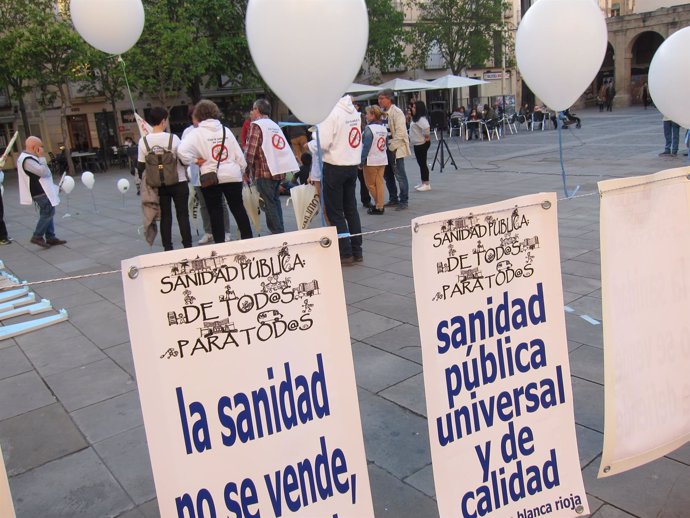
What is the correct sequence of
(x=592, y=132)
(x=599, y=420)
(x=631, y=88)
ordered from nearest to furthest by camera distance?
(x=599, y=420) → (x=592, y=132) → (x=631, y=88)

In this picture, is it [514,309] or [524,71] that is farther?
[524,71]

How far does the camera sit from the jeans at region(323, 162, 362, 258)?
18.3 ft

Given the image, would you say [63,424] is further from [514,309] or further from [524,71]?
[524,71]

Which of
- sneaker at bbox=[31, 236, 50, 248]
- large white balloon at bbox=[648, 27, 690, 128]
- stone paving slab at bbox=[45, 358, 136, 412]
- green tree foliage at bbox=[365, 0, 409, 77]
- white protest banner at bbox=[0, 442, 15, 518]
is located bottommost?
stone paving slab at bbox=[45, 358, 136, 412]

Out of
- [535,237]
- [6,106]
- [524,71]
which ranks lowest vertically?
[535,237]

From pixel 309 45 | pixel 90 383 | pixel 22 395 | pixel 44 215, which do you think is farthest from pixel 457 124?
pixel 309 45

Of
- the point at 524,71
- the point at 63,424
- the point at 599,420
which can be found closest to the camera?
the point at 599,420

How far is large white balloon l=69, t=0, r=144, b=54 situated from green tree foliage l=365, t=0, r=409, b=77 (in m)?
24.3

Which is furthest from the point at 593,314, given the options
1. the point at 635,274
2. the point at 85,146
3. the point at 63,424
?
the point at 85,146

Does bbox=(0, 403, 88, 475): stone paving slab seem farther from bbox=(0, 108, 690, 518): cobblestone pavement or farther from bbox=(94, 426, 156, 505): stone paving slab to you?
bbox=(94, 426, 156, 505): stone paving slab

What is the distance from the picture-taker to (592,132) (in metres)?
20.3

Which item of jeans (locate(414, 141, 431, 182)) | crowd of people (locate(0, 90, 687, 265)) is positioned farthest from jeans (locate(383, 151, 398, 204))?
crowd of people (locate(0, 90, 687, 265))

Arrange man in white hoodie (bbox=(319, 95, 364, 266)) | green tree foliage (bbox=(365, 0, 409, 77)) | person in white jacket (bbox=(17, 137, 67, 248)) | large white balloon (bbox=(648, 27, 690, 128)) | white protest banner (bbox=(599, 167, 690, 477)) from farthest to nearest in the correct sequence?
green tree foliage (bbox=(365, 0, 409, 77)) < person in white jacket (bbox=(17, 137, 67, 248)) < man in white hoodie (bbox=(319, 95, 364, 266)) < large white balloon (bbox=(648, 27, 690, 128)) < white protest banner (bbox=(599, 167, 690, 477))

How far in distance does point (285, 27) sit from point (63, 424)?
98.7 inches
